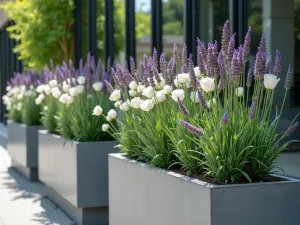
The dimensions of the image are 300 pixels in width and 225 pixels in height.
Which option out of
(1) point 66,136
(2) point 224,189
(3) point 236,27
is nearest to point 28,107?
(1) point 66,136

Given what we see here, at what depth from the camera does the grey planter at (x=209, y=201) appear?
3734 mm

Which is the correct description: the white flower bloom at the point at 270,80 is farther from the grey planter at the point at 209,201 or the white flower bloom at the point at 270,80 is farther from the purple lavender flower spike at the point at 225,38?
the grey planter at the point at 209,201

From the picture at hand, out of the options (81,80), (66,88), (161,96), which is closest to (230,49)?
(161,96)

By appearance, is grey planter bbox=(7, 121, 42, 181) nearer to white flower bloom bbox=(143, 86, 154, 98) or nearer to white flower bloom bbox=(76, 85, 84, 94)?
white flower bloom bbox=(76, 85, 84, 94)

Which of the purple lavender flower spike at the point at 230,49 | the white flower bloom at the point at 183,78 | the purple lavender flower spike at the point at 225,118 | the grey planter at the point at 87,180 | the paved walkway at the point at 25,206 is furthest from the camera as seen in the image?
the paved walkway at the point at 25,206

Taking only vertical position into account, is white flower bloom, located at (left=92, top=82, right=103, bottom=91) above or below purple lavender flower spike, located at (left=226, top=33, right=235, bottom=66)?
below

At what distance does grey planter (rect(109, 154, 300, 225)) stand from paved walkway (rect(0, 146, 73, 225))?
2523mm

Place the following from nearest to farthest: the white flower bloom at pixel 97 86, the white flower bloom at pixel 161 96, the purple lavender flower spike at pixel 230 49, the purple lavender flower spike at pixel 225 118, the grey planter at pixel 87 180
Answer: the purple lavender flower spike at pixel 225 118 < the purple lavender flower spike at pixel 230 49 < the white flower bloom at pixel 161 96 < the grey planter at pixel 87 180 < the white flower bloom at pixel 97 86

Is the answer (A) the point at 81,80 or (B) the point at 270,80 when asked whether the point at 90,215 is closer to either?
(A) the point at 81,80

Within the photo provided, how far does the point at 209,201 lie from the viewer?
371cm

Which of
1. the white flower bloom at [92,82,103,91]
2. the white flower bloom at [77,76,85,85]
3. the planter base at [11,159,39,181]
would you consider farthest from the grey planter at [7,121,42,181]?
the white flower bloom at [92,82,103,91]

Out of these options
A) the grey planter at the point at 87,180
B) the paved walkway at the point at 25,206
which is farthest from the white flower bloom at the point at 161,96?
the paved walkway at the point at 25,206

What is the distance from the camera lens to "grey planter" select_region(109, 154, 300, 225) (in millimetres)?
3734

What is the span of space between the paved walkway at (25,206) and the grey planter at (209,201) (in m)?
2.52
